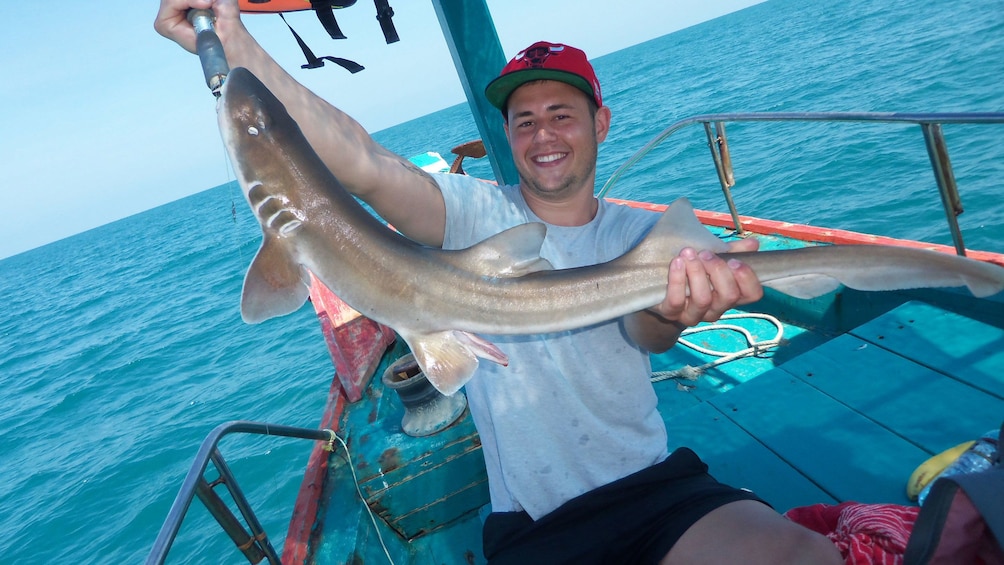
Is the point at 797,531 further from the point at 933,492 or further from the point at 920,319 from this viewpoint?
the point at 920,319

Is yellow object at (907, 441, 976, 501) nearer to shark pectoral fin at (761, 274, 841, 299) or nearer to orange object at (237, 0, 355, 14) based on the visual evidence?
shark pectoral fin at (761, 274, 841, 299)

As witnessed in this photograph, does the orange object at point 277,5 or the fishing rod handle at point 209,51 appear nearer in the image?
the fishing rod handle at point 209,51

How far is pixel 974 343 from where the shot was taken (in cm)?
365

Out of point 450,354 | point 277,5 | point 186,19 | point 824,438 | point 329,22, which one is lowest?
point 824,438

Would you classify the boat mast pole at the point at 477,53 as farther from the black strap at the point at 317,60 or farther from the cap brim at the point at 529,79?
the black strap at the point at 317,60

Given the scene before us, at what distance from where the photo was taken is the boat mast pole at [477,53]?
166 inches

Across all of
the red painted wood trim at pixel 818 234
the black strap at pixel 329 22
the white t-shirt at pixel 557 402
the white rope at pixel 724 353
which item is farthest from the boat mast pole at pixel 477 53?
the white rope at pixel 724 353

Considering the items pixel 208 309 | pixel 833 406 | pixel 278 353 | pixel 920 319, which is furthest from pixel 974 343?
pixel 208 309

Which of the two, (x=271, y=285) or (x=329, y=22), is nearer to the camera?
(x=271, y=285)

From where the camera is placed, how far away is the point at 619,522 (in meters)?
2.37

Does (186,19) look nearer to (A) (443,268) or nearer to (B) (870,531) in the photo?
(A) (443,268)

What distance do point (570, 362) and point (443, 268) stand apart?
0.90 metres

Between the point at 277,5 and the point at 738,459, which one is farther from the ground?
the point at 277,5

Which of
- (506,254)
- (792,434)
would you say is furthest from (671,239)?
(792,434)
